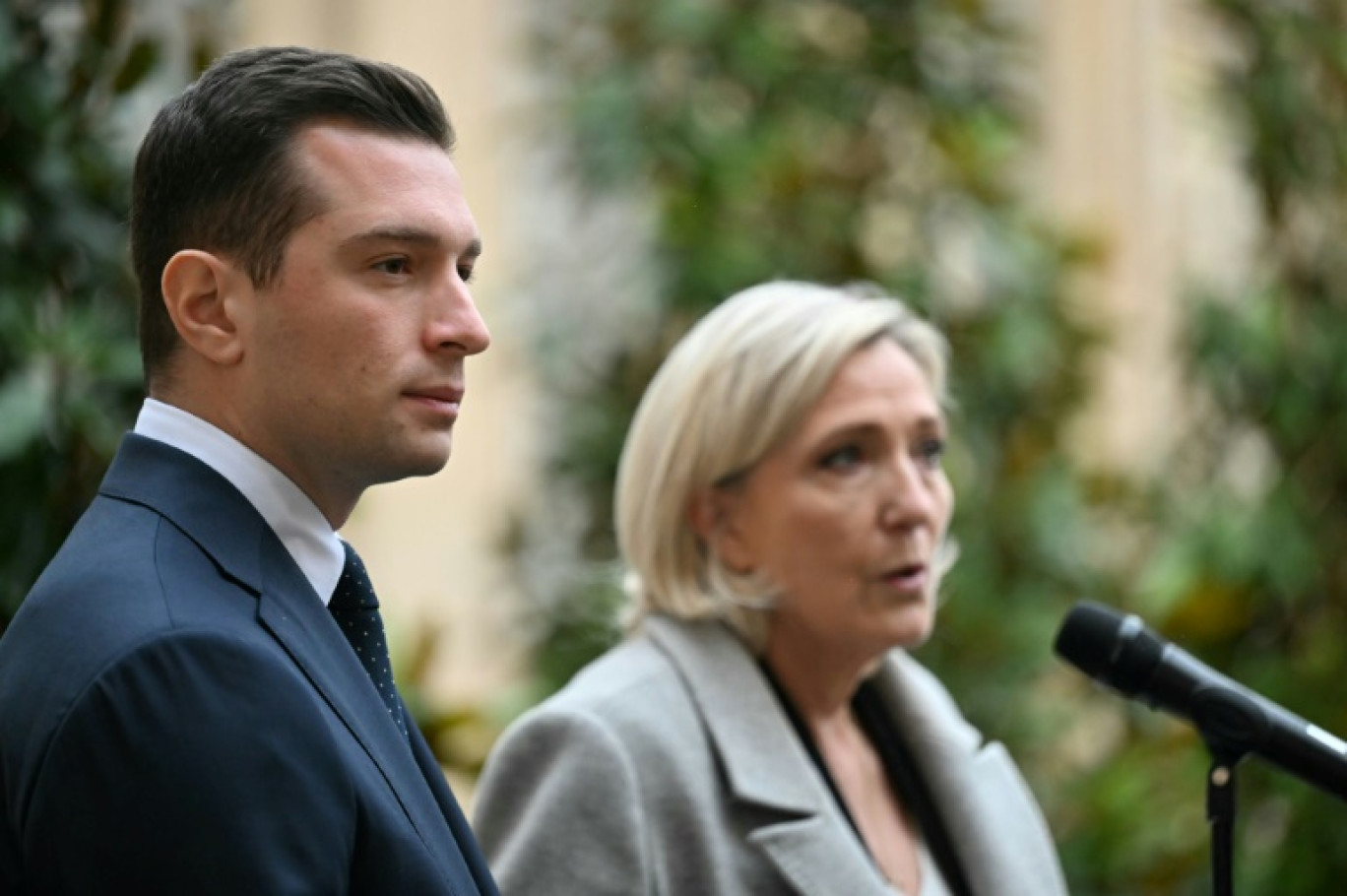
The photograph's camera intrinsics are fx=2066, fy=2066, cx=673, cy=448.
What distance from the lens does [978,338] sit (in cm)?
532

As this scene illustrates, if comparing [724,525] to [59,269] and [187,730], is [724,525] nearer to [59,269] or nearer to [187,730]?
[59,269]

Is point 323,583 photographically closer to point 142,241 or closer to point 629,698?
point 142,241

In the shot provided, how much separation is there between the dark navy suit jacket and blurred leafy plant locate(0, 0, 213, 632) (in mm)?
1222

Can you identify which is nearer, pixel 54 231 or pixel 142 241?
pixel 142 241

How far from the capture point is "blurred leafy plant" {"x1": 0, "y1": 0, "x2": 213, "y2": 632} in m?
2.70

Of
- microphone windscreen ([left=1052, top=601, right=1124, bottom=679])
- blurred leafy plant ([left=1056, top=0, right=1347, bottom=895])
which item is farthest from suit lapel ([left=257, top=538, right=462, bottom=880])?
blurred leafy plant ([left=1056, top=0, right=1347, bottom=895])

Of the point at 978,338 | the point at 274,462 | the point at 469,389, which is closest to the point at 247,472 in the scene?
the point at 274,462

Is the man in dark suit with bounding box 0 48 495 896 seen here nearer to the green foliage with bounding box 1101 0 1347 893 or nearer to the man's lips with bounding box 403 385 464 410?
the man's lips with bounding box 403 385 464 410

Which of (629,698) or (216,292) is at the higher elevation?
(216,292)

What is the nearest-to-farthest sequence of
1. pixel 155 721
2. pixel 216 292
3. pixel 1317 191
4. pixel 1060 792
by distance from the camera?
pixel 155 721
pixel 216 292
pixel 1060 792
pixel 1317 191

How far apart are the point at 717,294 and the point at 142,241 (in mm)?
3364

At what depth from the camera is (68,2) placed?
9.66ft

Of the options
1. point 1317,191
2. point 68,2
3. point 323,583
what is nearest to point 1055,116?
point 1317,191

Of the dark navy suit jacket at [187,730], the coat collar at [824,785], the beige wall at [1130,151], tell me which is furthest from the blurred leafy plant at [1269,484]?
the dark navy suit jacket at [187,730]
